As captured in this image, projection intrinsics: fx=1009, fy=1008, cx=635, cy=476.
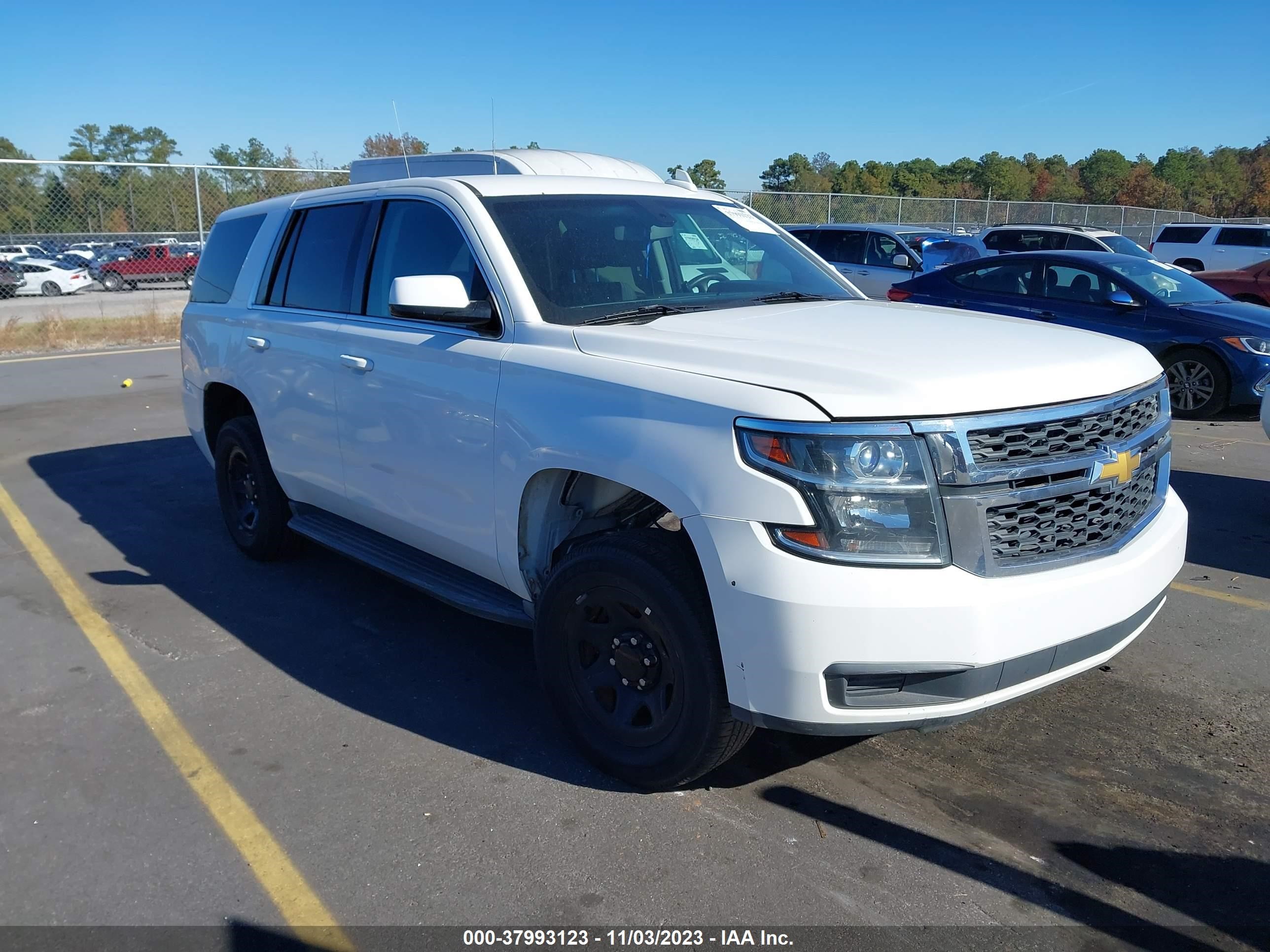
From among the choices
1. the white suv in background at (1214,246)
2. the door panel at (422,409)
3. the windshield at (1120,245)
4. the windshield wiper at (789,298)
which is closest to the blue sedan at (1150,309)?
the windshield wiper at (789,298)

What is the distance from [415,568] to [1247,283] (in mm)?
14221

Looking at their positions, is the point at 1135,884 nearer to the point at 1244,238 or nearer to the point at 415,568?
the point at 415,568

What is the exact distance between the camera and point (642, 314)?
3.75 meters

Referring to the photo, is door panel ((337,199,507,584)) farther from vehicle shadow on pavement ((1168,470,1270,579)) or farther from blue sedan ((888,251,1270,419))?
blue sedan ((888,251,1270,419))

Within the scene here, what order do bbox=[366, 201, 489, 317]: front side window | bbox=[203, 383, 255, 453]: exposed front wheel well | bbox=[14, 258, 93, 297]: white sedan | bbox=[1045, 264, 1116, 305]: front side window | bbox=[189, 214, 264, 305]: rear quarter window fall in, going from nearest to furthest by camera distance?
1. bbox=[366, 201, 489, 317]: front side window
2. bbox=[189, 214, 264, 305]: rear quarter window
3. bbox=[203, 383, 255, 453]: exposed front wheel well
4. bbox=[1045, 264, 1116, 305]: front side window
5. bbox=[14, 258, 93, 297]: white sedan

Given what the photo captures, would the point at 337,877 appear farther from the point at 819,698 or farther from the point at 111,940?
the point at 819,698

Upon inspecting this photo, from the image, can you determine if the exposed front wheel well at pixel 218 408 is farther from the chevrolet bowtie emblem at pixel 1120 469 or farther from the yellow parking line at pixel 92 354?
the yellow parking line at pixel 92 354

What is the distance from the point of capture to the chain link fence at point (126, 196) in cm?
1847

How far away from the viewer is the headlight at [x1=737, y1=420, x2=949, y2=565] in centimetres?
272

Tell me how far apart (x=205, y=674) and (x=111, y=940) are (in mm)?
1766

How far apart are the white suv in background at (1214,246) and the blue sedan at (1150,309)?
12.1 m

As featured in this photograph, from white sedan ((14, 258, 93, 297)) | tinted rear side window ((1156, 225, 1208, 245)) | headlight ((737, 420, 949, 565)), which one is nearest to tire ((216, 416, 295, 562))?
headlight ((737, 420, 949, 565))

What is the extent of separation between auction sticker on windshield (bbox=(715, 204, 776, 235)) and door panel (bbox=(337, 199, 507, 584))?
1.37 m

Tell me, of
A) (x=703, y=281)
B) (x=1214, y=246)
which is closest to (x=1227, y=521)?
(x=703, y=281)
